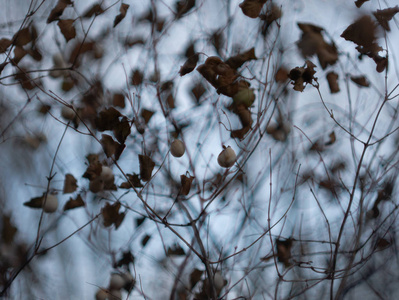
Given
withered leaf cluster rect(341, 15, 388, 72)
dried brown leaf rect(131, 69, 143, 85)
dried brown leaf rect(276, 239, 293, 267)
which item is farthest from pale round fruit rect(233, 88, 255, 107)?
dried brown leaf rect(276, 239, 293, 267)

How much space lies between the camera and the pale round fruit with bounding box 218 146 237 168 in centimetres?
160

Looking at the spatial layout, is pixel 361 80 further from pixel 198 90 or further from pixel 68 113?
pixel 68 113

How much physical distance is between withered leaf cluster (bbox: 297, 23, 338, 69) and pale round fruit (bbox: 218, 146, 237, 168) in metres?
0.62

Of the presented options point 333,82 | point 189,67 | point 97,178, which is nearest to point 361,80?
point 333,82

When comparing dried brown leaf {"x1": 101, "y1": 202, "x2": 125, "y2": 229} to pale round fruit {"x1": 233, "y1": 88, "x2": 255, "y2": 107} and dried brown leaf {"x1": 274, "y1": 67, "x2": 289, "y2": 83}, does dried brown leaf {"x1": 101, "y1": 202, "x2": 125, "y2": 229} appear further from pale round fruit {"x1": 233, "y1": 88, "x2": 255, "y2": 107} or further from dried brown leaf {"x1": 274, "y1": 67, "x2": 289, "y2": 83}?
dried brown leaf {"x1": 274, "y1": 67, "x2": 289, "y2": 83}

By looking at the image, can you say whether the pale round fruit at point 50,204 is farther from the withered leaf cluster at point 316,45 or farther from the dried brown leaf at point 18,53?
the withered leaf cluster at point 316,45

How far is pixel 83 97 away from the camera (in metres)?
2.32

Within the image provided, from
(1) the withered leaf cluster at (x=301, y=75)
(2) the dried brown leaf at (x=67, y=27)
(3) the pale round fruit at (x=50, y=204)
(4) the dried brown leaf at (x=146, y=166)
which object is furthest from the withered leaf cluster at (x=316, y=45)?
(3) the pale round fruit at (x=50, y=204)

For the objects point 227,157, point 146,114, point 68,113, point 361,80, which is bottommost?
point 227,157

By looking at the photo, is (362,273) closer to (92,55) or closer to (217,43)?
(217,43)

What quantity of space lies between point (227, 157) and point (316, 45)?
0.65 meters

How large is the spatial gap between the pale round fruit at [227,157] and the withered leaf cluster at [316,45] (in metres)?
0.62

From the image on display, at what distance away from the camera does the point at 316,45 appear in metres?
1.83

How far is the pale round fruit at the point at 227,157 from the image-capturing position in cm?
160
